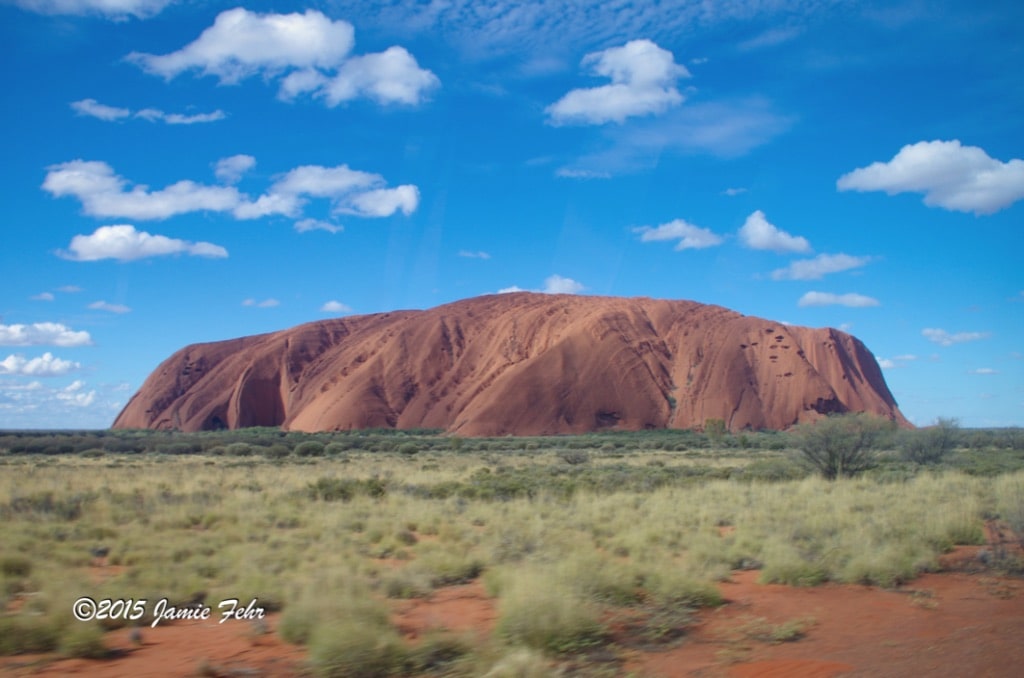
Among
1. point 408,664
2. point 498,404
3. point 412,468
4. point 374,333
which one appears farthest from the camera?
point 374,333

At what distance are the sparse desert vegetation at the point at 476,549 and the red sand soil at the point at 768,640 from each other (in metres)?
0.24

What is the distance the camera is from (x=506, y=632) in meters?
7.31

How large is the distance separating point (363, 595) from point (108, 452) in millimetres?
41131

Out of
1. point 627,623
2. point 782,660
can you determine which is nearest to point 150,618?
point 627,623

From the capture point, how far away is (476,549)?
12359 mm

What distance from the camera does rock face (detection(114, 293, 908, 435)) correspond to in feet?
249

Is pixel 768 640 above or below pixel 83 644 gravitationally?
below

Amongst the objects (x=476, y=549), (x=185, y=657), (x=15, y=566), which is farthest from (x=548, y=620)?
(x=15, y=566)

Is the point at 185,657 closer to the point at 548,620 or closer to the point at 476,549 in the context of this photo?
the point at 548,620

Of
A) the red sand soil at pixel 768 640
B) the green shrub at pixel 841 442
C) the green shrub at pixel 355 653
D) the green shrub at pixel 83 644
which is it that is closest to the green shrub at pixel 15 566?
the red sand soil at pixel 768 640

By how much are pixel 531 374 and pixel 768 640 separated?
69.1 meters

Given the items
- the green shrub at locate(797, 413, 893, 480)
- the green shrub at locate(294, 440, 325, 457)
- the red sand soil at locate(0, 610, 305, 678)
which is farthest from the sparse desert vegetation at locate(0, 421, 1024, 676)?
the green shrub at locate(294, 440, 325, 457)

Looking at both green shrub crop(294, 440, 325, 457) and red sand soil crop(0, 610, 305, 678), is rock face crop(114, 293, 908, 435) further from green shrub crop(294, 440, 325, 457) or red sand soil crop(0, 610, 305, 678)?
red sand soil crop(0, 610, 305, 678)

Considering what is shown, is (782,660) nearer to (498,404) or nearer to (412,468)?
(412,468)
